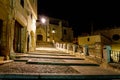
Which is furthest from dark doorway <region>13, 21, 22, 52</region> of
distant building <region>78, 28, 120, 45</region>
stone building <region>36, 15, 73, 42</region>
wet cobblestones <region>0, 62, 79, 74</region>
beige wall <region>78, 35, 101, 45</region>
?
stone building <region>36, 15, 73, 42</region>

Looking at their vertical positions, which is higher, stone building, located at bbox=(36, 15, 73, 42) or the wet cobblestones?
stone building, located at bbox=(36, 15, 73, 42)

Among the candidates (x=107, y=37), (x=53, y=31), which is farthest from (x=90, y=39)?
(x=53, y=31)

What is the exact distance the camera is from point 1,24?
10977mm

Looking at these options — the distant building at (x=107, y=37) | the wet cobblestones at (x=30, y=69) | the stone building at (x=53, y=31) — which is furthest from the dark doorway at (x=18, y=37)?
the stone building at (x=53, y=31)

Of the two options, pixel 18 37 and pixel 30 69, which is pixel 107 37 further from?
pixel 30 69

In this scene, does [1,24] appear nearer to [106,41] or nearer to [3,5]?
[3,5]

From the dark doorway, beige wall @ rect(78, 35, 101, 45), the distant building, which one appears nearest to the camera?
the dark doorway

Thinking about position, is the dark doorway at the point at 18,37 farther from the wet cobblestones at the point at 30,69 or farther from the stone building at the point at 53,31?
the stone building at the point at 53,31

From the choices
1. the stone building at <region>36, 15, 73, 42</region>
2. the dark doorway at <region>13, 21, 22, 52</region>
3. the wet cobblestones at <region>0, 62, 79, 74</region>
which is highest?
the stone building at <region>36, 15, 73, 42</region>

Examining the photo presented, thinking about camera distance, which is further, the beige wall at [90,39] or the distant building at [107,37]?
the beige wall at [90,39]

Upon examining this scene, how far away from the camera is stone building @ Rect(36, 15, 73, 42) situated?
1996 inches

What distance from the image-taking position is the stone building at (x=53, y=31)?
166 feet

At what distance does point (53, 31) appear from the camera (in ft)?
160

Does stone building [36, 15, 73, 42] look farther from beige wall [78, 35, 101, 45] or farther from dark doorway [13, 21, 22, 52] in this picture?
dark doorway [13, 21, 22, 52]
